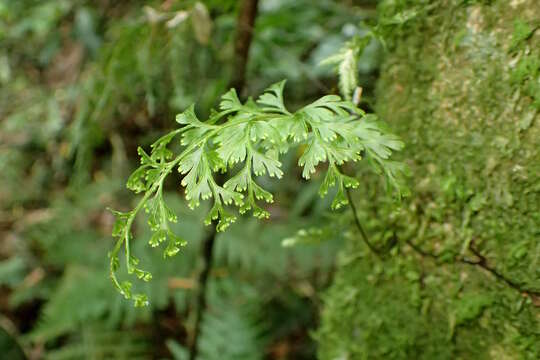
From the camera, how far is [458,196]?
1292 mm

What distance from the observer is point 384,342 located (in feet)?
4.86

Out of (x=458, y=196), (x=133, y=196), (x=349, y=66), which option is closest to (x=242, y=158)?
(x=349, y=66)

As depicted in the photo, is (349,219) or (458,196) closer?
(458,196)

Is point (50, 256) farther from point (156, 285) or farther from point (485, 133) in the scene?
point (485, 133)

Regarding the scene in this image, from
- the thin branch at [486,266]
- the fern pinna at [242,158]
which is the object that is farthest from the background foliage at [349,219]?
the fern pinna at [242,158]

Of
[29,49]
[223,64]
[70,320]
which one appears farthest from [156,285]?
[29,49]

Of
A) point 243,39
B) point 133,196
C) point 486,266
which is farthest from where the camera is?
point 133,196

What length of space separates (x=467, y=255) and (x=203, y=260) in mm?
1178

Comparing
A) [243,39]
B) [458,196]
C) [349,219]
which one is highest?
[243,39]

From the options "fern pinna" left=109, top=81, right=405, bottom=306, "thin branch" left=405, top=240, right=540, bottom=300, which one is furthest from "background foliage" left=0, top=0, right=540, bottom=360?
"fern pinna" left=109, top=81, right=405, bottom=306

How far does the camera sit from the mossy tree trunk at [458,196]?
1.15 meters

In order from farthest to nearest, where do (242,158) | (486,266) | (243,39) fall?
(243,39) → (486,266) → (242,158)

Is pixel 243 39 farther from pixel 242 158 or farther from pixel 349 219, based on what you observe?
pixel 242 158

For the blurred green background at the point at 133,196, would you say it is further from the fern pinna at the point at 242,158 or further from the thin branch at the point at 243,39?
the fern pinna at the point at 242,158
